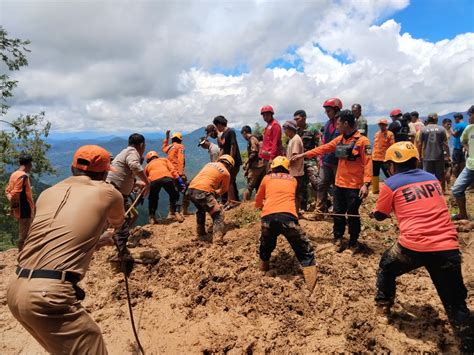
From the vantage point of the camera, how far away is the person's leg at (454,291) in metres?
3.09

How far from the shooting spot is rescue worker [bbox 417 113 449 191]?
769 cm

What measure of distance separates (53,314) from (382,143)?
8819mm

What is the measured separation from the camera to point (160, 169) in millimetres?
8016

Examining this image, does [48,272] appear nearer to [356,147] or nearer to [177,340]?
[177,340]

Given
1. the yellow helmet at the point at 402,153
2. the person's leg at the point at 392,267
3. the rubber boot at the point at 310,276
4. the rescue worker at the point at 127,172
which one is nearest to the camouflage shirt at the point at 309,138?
the rubber boot at the point at 310,276

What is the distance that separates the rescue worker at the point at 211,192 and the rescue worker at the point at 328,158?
194cm

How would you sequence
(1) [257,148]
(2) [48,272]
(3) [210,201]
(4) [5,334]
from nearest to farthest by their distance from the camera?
(2) [48,272] → (4) [5,334] → (3) [210,201] → (1) [257,148]

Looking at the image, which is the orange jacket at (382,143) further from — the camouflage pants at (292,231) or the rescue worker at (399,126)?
the camouflage pants at (292,231)

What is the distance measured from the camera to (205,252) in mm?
5957

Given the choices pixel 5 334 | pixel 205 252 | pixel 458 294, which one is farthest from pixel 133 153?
pixel 458 294

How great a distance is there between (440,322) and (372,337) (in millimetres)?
912

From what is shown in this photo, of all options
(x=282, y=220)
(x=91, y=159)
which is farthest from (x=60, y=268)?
(x=282, y=220)

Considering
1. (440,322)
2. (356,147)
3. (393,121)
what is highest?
(393,121)

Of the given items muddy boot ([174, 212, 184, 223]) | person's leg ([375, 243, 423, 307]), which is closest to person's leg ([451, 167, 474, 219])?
person's leg ([375, 243, 423, 307])
